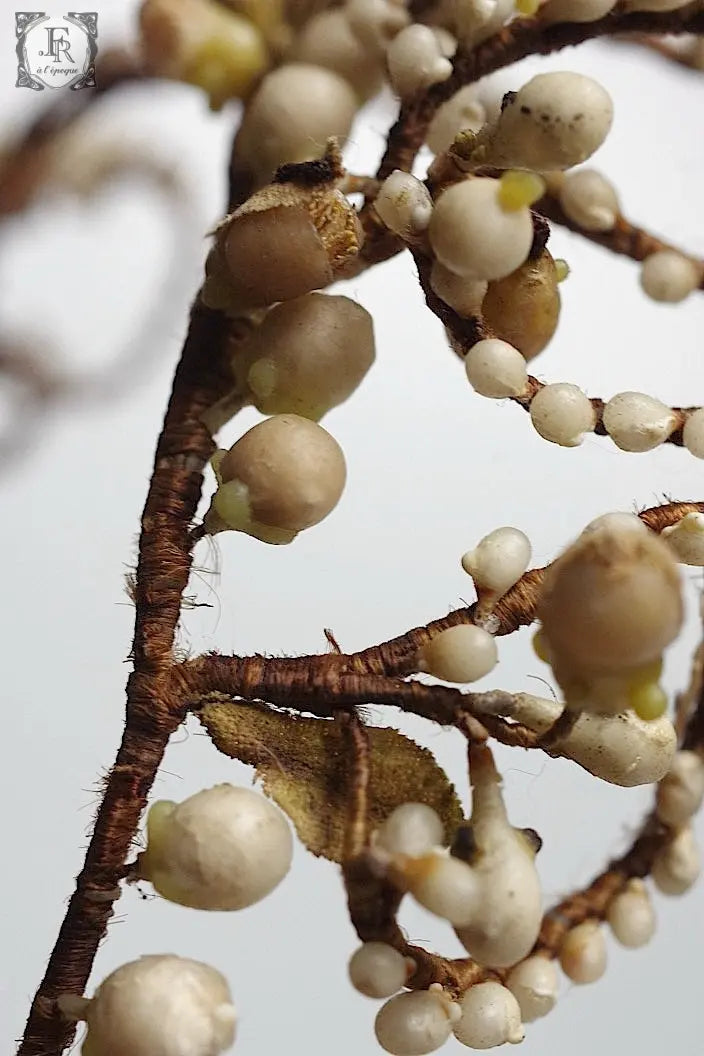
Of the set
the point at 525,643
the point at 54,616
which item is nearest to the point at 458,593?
the point at 525,643

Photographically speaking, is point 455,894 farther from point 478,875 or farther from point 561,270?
point 561,270

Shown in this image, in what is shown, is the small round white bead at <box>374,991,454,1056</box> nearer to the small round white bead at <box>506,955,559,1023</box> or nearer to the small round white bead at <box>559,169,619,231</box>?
the small round white bead at <box>506,955,559,1023</box>

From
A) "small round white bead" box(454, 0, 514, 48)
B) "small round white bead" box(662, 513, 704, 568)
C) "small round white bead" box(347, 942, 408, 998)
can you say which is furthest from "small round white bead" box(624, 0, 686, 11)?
"small round white bead" box(347, 942, 408, 998)

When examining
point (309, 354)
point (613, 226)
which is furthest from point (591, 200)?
point (309, 354)

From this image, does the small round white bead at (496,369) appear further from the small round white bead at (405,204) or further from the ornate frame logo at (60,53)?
the ornate frame logo at (60,53)

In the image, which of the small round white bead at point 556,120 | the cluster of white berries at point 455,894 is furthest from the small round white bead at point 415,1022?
the small round white bead at point 556,120
